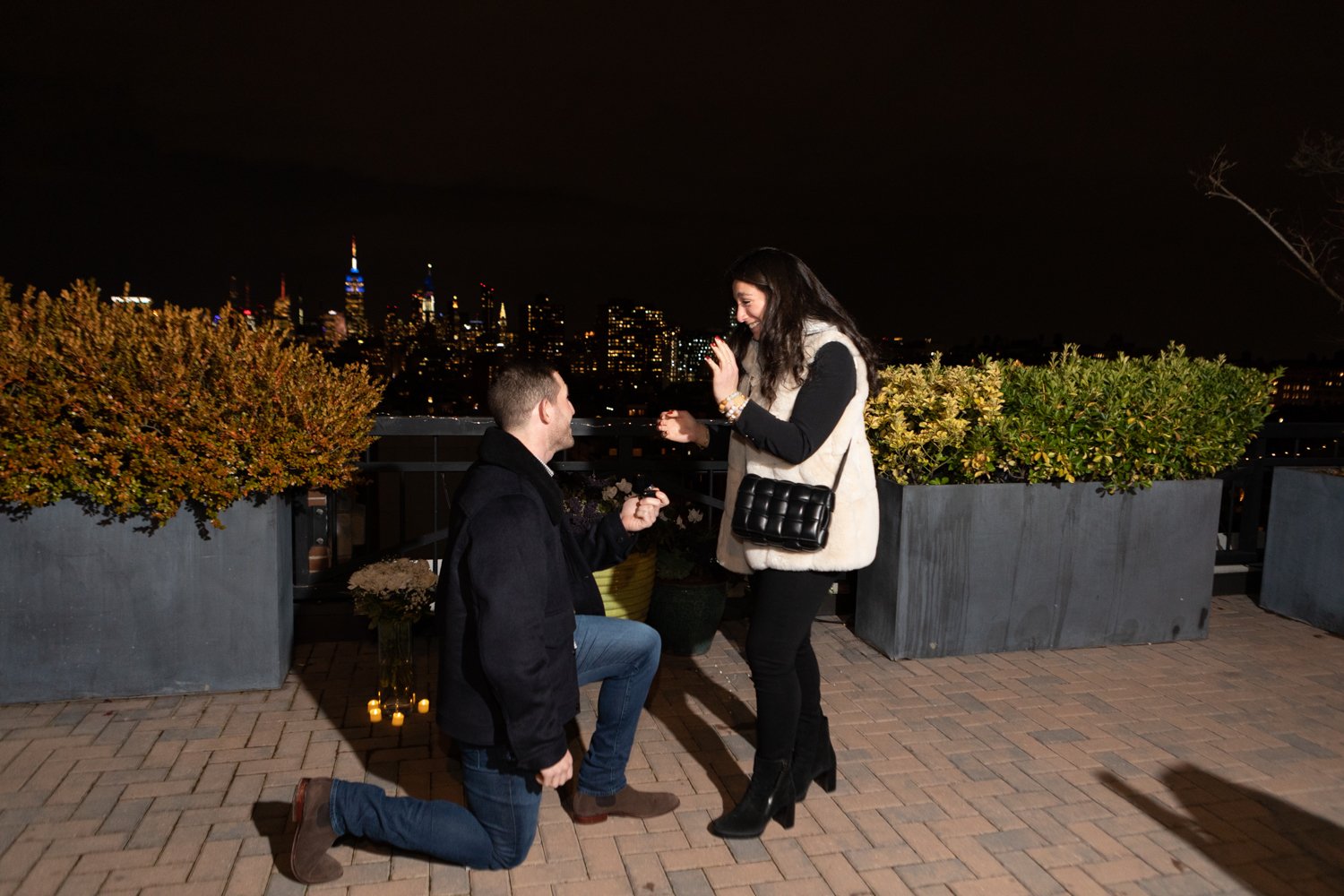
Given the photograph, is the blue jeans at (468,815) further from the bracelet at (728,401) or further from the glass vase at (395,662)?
the glass vase at (395,662)

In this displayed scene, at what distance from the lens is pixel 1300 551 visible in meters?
5.76

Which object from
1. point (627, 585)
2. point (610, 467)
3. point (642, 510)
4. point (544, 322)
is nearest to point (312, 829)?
point (642, 510)

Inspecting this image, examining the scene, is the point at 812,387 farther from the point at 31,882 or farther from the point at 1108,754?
the point at 31,882

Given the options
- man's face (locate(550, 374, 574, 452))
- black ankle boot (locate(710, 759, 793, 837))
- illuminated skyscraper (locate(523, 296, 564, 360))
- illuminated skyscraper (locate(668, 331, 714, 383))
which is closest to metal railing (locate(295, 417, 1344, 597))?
illuminated skyscraper (locate(668, 331, 714, 383))

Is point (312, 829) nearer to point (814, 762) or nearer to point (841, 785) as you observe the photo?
point (814, 762)

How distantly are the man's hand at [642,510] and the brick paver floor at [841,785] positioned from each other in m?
1.06

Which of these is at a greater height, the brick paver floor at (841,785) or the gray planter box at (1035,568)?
the gray planter box at (1035,568)

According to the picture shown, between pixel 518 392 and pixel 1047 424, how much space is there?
3.35 m

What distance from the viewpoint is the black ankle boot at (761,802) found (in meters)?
3.06

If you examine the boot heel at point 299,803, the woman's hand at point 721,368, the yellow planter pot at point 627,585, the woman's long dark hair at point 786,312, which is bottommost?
the boot heel at point 299,803

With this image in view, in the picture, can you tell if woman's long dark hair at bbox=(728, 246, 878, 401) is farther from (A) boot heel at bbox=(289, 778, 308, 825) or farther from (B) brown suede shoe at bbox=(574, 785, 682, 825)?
(A) boot heel at bbox=(289, 778, 308, 825)

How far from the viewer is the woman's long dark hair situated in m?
2.94

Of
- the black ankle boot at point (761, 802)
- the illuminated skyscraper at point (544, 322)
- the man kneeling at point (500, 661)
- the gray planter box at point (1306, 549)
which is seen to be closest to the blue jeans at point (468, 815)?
the man kneeling at point (500, 661)

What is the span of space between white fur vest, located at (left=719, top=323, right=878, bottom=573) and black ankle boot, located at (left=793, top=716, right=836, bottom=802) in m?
0.72
